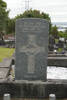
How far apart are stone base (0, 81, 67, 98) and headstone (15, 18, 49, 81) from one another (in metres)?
0.71

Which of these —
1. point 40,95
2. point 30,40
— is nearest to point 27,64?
point 30,40

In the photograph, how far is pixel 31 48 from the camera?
220 inches

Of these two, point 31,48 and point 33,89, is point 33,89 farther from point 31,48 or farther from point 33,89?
point 31,48

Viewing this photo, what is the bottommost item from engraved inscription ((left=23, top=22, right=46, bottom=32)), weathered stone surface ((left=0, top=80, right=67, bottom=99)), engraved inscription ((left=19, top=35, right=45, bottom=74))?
weathered stone surface ((left=0, top=80, right=67, bottom=99))

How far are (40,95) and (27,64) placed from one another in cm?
113

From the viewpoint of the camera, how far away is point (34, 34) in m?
5.56

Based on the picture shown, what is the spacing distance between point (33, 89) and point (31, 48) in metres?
1.31

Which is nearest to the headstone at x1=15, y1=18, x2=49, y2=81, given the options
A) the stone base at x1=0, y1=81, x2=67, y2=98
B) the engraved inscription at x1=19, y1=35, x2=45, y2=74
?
the engraved inscription at x1=19, y1=35, x2=45, y2=74

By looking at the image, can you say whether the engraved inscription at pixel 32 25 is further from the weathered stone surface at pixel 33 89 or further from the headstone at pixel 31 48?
the weathered stone surface at pixel 33 89

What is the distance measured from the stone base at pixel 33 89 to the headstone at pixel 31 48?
2.33ft

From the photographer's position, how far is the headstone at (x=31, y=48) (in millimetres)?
5539

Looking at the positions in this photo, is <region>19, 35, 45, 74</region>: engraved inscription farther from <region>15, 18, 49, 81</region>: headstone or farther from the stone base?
the stone base

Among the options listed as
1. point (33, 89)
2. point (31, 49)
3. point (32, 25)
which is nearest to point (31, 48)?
point (31, 49)

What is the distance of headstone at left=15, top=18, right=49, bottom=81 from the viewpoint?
554 centimetres
